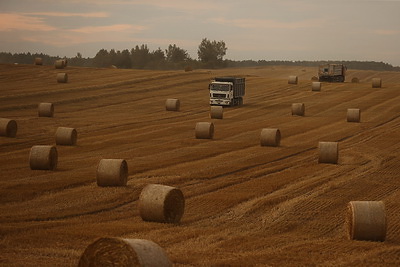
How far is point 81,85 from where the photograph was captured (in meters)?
65.6

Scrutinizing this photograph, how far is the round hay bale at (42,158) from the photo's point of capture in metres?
26.8

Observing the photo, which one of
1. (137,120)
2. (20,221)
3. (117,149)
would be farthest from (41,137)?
(20,221)

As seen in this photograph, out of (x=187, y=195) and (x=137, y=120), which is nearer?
(x=187, y=195)

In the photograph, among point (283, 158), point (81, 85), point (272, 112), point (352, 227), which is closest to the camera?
point (352, 227)

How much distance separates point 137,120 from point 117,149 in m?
13.8

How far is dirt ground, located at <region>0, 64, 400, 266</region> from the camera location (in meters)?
16.6

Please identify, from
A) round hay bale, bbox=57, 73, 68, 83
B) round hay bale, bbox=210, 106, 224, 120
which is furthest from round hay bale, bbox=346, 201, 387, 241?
round hay bale, bbox=57, 73, 68, 83

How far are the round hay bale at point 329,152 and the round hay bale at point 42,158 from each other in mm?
10806

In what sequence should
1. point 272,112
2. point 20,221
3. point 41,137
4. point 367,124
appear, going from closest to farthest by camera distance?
point 20,221
point 41,137
point 367,124
point 272,112

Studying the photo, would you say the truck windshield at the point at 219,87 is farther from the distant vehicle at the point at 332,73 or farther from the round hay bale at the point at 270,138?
the distant vehicle at the point at 332,73

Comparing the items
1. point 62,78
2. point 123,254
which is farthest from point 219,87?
point 123,254

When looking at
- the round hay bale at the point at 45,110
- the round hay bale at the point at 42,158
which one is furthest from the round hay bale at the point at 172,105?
the round hay bale at the point at 42,158

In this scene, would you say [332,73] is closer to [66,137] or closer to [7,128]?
[7,128]

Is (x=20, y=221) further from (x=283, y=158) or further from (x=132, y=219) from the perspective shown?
(x=283, y=158)
